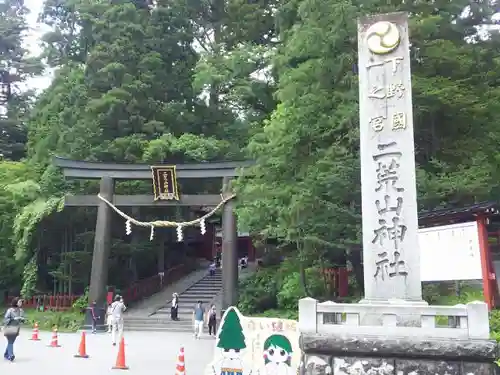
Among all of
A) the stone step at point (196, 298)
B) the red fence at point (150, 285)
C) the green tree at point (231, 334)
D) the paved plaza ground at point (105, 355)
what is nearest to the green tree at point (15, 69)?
the red fence at point (150, 285)

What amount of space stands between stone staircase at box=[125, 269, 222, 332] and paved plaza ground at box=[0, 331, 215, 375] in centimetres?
159

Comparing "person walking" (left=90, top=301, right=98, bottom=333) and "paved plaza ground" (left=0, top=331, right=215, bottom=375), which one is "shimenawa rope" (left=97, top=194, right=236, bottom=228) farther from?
"paved plaza ground" (left=0, top=331, right=215, bottom=375)

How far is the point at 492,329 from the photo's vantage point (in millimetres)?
9977

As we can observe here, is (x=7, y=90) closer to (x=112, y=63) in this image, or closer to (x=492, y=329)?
(x=112, y=63)

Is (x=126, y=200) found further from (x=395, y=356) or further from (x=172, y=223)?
(x=395, y=356)

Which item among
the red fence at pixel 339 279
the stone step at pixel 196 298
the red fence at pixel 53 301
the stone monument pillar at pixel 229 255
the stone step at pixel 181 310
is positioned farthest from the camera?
the stone step at pixel 196 298

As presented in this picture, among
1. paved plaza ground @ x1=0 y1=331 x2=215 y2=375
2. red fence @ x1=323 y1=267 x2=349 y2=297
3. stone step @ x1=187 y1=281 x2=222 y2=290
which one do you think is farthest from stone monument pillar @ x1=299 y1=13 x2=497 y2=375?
stone step @ x1=187 y1=281 x2=222 y2=290

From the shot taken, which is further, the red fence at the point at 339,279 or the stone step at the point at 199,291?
the stone step at the point at 199,291

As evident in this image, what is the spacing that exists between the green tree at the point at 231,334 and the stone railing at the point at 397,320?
2.05 m

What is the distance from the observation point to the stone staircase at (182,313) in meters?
19.6

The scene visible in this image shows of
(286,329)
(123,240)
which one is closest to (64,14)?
(123,240)

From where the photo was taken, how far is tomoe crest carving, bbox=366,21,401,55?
27.6ft

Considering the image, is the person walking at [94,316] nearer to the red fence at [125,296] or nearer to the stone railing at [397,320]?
the red fence at [125,296]

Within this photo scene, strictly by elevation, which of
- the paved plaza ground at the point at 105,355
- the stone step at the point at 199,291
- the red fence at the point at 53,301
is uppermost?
the stone step at the point at 199,291
